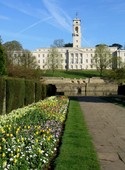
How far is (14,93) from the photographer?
18281 mm

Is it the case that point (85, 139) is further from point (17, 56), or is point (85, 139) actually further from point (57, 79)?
point (57, 79)

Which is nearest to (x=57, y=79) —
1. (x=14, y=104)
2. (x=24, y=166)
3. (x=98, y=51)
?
(x=98, y=51)

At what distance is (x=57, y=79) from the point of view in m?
97.4

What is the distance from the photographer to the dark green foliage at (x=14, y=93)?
16.9 meters

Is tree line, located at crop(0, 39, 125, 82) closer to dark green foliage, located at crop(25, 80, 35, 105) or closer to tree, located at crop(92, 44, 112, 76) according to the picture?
tree, located at crop(92, 44, 112, 76)

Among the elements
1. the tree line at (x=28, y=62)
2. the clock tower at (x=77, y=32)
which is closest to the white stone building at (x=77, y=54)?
the clock tower at (x=77, y=32)

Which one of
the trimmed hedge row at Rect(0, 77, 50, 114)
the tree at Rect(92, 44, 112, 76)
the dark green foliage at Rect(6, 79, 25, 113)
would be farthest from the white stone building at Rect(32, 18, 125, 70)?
the dark green foliage at Rect(6, 79, 25, 113)

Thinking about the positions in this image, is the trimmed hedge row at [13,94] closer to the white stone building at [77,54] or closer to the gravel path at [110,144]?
the gravel path at [110,144]

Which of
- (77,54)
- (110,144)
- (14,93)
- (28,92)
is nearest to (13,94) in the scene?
(14,93)

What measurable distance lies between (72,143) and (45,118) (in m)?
3.12

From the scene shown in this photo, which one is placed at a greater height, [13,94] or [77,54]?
[77,54]

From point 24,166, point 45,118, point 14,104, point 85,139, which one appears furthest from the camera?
point 14,104

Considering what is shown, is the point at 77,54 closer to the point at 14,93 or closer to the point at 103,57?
the point at 103,57

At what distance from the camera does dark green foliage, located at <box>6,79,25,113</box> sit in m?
16.9
